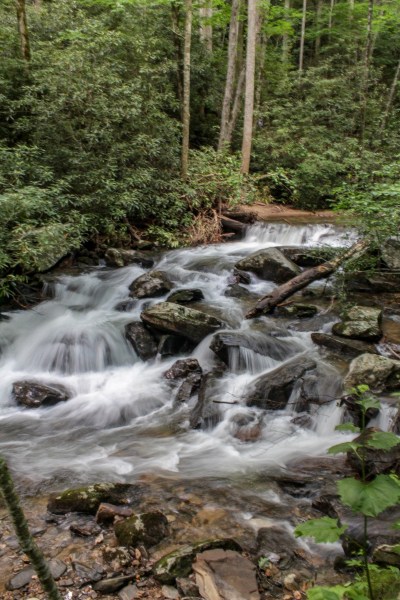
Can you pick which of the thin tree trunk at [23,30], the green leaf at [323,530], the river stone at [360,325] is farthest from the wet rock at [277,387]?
the thin tree trunk at [23,30]

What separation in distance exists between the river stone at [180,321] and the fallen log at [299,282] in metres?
1.02

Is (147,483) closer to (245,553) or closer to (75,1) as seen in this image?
(245,553)

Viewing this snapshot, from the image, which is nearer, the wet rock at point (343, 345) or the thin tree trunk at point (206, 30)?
the wet rock at point (343, 345)

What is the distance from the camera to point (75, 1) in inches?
518

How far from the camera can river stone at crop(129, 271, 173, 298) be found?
364 inches

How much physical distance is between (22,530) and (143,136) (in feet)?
35.5

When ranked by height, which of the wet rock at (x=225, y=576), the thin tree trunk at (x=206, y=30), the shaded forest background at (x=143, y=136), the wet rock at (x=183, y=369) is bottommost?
the wet rock at (x=183, y=369)

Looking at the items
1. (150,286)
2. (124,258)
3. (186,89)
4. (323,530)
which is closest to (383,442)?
(323,530)

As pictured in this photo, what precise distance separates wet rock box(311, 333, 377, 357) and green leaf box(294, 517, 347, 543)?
4839mm

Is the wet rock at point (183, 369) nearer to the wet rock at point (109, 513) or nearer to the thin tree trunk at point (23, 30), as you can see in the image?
the wet rock at point (109, 513)

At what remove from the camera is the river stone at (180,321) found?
7.49 m

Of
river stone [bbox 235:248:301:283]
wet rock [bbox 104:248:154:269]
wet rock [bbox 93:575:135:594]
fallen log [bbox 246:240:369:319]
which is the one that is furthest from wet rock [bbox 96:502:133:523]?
wet rock [bbox 104:248:154:269]

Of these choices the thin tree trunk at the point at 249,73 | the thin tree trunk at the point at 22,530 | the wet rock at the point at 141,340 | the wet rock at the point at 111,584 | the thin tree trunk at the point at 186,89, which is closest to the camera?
the thin tree trunk at the point at 22,530

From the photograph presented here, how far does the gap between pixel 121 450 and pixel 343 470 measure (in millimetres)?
2653
